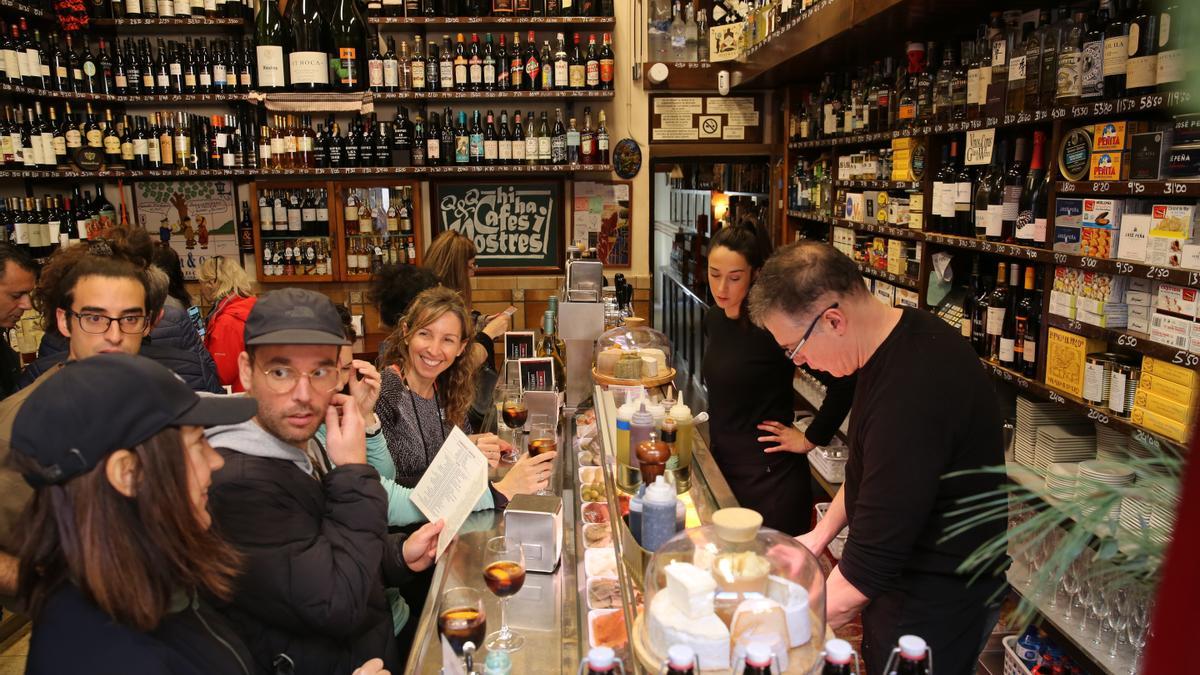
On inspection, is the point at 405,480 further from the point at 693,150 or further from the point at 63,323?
the point at 693,150

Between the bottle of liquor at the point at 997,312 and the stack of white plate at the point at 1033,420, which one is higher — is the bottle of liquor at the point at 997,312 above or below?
above

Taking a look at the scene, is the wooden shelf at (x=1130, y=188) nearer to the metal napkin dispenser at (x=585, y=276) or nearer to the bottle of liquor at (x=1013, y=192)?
the bottle of liquor at (x=1013, y=192)

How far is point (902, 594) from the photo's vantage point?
1.96m

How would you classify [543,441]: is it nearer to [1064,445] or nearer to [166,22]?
[1064,445]

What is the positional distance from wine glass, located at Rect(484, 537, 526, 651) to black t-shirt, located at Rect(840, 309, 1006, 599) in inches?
29.2

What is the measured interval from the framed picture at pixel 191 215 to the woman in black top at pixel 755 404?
463 centimetres

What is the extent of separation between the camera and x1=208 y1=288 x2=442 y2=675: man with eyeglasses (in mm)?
1630

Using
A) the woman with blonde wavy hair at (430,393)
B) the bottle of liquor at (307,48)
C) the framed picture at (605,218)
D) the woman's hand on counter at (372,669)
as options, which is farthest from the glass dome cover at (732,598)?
the bottle of liquor at (307,48)

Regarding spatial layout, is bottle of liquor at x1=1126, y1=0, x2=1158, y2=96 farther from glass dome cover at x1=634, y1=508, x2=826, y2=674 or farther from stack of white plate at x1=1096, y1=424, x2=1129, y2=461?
glass dome cover at x1=634, y1=508, x2=826, y2=674

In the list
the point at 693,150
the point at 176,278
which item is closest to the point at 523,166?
the point at 693,150

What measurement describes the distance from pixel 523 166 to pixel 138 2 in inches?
116

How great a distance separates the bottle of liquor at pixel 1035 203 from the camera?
2986 mm

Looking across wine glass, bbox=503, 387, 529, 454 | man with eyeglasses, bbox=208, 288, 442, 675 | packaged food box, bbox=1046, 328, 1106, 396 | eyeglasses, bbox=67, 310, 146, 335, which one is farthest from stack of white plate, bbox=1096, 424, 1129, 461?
eyeglasses, bbox=67, 310, 146, 335

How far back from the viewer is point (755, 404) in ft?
10.8
